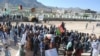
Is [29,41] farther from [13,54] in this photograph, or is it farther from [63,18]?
[63,18]

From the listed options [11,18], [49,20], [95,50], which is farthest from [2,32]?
[49,20]

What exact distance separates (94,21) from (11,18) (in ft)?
55.2

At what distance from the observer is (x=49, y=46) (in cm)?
1407

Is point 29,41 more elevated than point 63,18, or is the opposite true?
point 29,41

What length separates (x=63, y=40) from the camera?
66.0ft

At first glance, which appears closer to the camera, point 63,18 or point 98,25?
point 98,25

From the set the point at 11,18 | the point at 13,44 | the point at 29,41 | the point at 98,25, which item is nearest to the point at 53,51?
the point at 29,41

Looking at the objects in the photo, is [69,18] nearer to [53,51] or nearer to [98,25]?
[98,25]

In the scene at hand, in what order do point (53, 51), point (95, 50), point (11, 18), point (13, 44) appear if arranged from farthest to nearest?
point (11, 18), point (13, 44), point (95, 50), point (53, 51)

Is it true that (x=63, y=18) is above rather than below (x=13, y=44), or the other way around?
below

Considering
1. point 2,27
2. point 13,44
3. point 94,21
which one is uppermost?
point 2,27

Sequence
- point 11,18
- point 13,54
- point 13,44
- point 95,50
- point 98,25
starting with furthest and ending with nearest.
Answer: point 98,25
point 11,18
point 13,44
point 13,54
point 95,50

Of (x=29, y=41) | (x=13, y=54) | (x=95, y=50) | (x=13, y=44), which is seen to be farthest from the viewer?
(x=13, y=44)

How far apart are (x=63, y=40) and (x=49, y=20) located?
34.4m
